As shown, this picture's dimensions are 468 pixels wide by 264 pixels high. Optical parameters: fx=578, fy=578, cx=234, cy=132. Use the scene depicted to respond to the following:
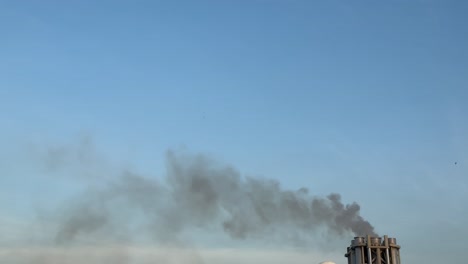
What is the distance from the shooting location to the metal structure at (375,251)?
43.0m

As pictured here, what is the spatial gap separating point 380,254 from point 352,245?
2192 mm

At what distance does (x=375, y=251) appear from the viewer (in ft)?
142

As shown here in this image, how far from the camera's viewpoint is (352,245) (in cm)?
4412

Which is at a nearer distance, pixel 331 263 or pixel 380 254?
pixel 380 254

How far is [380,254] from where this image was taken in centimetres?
4309

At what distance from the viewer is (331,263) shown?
4597cm

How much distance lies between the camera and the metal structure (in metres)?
43.0

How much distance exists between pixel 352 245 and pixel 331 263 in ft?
9.45
